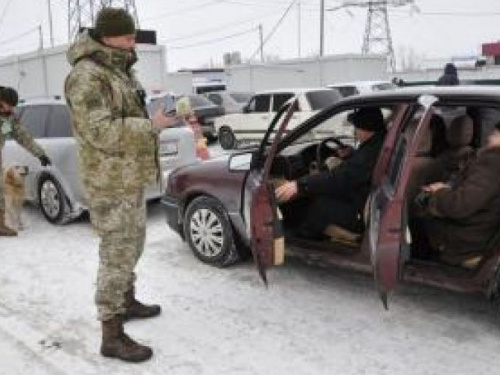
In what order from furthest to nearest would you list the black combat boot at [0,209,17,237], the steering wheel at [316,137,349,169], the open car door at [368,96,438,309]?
the black combat boot at [0,209,17,237], the steering wheel at [316,137,349,169], the open car door at [368,96,438,309]

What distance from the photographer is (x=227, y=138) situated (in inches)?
718

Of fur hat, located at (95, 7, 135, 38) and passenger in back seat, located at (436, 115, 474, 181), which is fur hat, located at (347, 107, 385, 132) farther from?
fur hat, located at (95, 7, 135, 38)

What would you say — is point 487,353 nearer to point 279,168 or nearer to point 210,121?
point 279,168

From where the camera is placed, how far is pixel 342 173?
5.20 meters

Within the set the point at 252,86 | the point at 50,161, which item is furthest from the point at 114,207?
the point at 252,86

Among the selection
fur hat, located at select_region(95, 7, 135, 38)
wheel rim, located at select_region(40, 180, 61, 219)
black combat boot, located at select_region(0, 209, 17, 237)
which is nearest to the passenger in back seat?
fur hat, located at select_region(95, 7, 135, 38)

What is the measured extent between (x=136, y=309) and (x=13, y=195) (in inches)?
140

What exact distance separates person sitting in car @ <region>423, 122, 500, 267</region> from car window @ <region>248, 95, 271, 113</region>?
12.5 meters

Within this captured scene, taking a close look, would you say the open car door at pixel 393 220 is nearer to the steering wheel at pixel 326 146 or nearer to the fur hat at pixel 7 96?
the steering wheel at pixel 326 146

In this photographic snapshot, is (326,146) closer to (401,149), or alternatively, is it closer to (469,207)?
(401,149)

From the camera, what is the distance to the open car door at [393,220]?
13.7 ft

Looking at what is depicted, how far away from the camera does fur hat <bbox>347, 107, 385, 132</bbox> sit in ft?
17.1

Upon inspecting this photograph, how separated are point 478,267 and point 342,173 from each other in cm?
117

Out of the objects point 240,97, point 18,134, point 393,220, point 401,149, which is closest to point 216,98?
point 240,97
